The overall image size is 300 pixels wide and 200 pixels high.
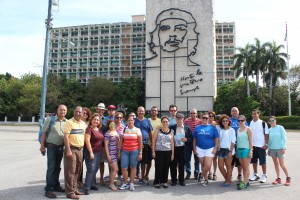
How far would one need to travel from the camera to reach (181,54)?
37438 millimetres

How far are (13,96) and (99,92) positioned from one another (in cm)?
1854

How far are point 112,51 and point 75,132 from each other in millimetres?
71655

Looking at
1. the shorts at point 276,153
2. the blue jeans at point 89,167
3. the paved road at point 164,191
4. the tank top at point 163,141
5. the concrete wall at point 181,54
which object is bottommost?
the paved road at point 164,191

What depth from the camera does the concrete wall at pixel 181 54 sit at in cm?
3712

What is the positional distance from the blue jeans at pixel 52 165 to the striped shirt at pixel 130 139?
4.66 ft

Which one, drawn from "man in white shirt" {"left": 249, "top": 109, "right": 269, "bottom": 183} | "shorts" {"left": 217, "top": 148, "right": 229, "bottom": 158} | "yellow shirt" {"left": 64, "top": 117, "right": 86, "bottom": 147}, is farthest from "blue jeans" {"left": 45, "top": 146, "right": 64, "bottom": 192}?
"man in white shirt" {"left": 249, "top": 109, "right": 269, "bottom": 183}

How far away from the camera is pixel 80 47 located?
7831 cm

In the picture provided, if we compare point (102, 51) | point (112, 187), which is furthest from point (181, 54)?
point (102, 51)

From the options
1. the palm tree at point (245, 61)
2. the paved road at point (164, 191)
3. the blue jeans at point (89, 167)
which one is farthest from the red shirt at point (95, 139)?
the palm tree at point (245, 61)

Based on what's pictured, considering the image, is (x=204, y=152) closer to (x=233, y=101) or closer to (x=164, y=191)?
(x=164, y=191)

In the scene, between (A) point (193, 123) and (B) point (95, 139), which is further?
(A) point (193, 123)

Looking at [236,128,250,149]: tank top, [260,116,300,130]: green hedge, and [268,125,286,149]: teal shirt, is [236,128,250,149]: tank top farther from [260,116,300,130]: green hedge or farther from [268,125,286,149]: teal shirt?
[260,116,300,130]: green hedge

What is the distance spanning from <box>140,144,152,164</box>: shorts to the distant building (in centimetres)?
6484

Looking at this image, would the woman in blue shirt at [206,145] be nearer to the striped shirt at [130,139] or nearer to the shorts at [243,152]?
the shorts at [243,152]
